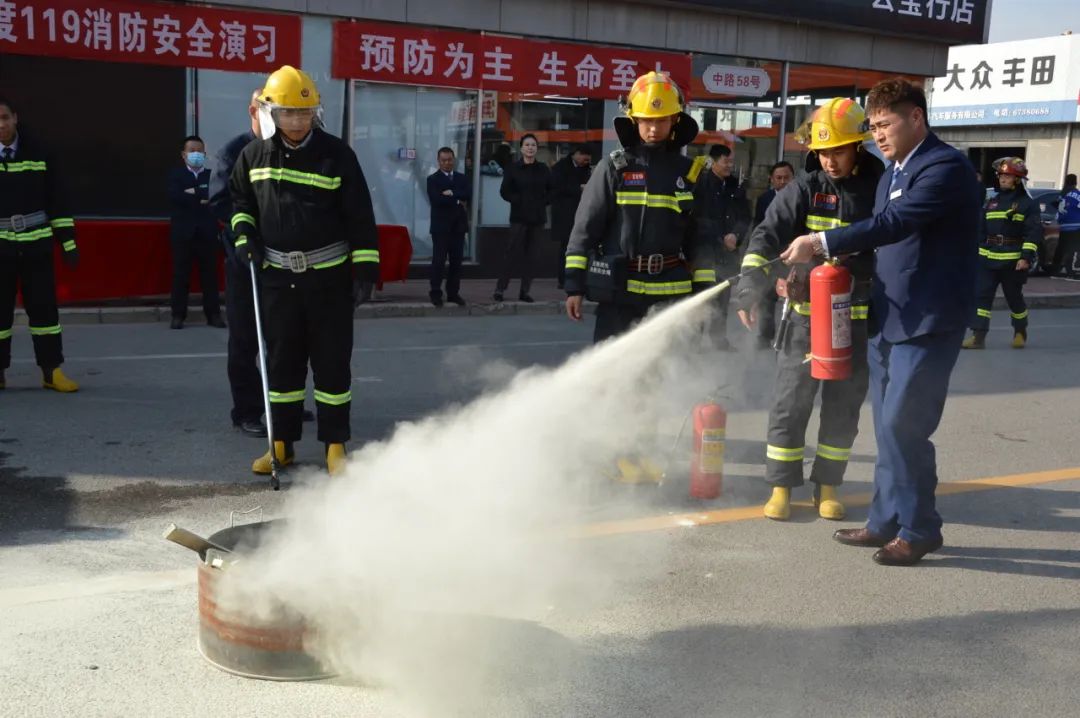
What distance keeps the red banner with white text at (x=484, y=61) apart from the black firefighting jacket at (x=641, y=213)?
34.1 ft

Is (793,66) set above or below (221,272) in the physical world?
above

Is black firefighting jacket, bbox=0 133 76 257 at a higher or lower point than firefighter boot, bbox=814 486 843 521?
higher

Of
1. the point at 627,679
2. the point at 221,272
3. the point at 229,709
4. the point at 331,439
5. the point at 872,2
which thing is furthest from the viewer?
the point at 872,2

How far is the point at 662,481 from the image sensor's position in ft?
19.8

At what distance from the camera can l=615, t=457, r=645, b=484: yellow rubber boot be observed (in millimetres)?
5961

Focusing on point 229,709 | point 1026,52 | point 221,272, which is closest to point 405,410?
point 229,709

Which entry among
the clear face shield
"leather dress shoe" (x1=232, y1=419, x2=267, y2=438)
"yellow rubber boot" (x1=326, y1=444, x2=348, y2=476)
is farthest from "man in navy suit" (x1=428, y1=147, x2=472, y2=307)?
the clear face shield

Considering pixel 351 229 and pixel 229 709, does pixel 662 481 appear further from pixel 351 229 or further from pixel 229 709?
pixel 229 709

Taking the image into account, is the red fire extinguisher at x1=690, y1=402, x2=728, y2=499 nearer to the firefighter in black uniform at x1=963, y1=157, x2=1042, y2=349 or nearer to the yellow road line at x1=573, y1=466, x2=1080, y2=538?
the yellow road line at x1=573, y1=466, x2=1080, y2=538

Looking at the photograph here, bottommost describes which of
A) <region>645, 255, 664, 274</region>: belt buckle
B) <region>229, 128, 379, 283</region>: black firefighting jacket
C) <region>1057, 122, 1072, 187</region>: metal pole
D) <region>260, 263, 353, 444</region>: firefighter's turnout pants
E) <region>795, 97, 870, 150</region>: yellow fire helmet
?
<region>260, 263, 353, 444</region>: firefighter's turnout pants

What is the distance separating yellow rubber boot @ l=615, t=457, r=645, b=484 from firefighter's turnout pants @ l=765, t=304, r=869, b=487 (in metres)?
0.77

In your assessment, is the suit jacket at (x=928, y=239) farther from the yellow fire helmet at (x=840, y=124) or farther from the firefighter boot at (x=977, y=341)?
the firefighter boot at (x=977, y=341)

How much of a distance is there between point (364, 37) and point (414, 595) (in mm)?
12733

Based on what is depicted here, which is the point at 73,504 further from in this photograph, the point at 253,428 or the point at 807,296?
the point at 807,296
